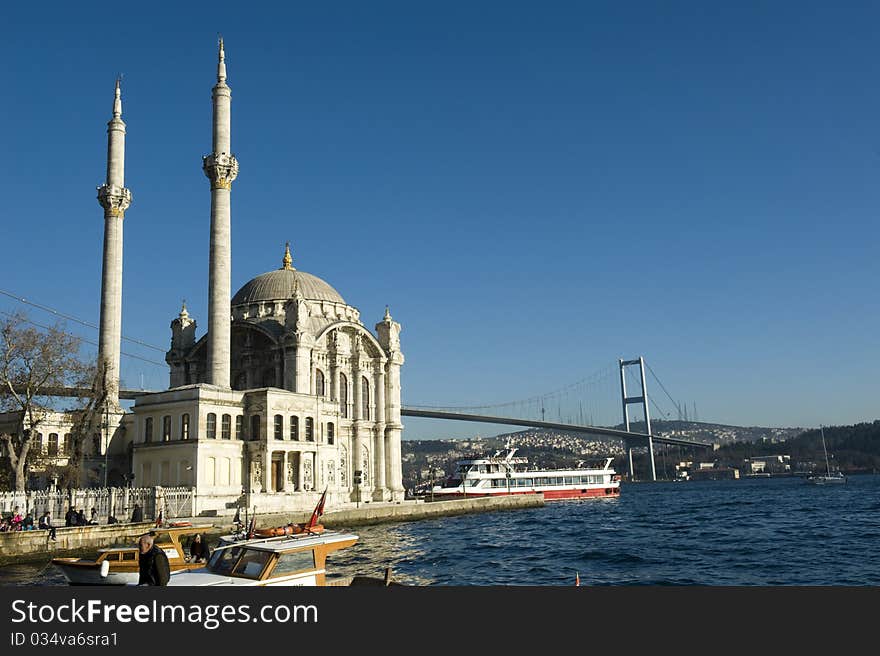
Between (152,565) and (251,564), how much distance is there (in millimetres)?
3600

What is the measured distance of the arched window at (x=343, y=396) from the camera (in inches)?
2305

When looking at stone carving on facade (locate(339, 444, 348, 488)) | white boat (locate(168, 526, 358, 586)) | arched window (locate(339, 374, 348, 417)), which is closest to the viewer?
white boat (locate(168, 526, 358, 586))

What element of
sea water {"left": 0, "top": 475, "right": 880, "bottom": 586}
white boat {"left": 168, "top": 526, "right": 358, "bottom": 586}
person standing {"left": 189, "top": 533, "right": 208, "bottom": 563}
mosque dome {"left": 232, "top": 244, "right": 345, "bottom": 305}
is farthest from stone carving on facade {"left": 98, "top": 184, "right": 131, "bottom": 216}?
white boat {"left": 168, "top": 526, "right": 358, "bottom": 586}

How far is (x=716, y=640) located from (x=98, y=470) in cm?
4345

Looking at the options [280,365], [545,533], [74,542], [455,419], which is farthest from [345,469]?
[455,419]

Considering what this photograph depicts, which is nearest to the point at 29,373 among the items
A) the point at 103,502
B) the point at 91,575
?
the point at 103,502

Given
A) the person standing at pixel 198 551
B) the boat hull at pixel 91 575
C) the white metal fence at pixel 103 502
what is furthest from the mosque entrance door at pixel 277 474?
→ the person standing at pixel 198 551

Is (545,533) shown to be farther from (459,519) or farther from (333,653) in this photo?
(333,653)

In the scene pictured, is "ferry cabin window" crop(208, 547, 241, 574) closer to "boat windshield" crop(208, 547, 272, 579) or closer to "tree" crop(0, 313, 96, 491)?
"boat windshield" crop(208, 547, 272, 579)

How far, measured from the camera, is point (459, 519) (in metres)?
51.5

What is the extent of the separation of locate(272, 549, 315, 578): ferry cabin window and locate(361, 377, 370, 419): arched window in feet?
153

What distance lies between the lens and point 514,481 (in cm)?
7538

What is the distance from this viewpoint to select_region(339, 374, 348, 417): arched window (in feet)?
192

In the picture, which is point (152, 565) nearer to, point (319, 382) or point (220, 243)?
point (220, 243)
